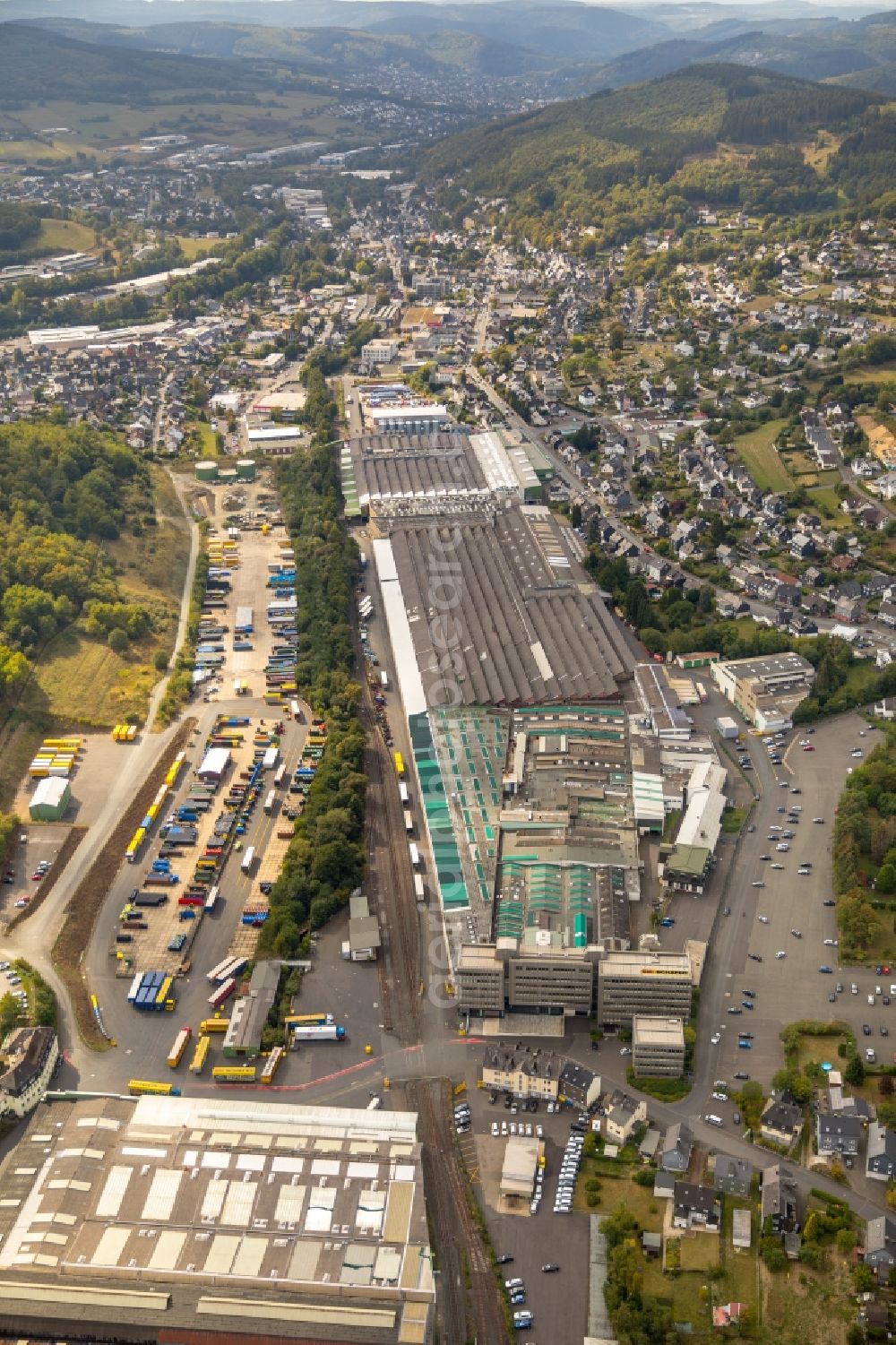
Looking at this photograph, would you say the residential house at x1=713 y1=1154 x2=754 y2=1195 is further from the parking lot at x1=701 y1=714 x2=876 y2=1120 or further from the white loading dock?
the white loading dock

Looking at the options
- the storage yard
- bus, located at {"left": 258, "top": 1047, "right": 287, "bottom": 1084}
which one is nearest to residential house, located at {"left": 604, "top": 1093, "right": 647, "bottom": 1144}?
the storage yard

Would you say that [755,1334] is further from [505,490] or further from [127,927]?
[505,490]

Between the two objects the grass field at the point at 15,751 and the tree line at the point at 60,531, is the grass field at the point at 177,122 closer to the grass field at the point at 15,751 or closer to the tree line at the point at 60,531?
the tree line at the point at 60,531

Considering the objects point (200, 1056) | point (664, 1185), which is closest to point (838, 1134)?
point (664, 1185)

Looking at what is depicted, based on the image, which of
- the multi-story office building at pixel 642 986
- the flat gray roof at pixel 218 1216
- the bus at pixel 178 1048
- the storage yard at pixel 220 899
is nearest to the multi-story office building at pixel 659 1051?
the multi-story office building at pixel 642 986

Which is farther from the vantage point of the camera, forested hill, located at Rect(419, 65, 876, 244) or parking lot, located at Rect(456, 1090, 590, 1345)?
forested hill, located at Rect(419, 65, 876, 244)

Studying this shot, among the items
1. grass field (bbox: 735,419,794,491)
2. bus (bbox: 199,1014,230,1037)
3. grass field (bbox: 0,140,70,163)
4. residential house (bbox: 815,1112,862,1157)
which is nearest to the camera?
residential house (bbox: 815,1112,862,1157)
